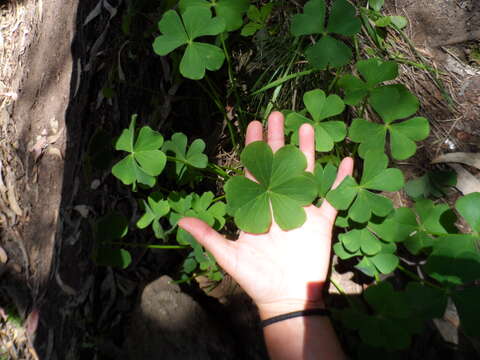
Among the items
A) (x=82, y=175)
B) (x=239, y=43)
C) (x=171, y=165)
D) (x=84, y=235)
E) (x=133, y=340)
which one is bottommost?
(x=133, y=340)

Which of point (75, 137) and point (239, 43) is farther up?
point (239, 43)

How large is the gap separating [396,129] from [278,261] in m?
0.59

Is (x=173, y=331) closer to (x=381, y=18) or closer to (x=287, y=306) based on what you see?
(x=287, y=306)

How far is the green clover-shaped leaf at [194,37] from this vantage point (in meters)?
1.25

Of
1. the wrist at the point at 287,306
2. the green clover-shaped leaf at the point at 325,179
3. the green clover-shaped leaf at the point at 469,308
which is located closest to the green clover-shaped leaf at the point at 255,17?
the green clover-shaped leaf at the point at 325,179

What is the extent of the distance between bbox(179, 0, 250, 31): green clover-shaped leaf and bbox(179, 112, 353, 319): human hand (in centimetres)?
71

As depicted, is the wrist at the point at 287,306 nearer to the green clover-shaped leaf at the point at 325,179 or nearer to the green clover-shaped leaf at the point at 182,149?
the green clover-shaped leaf at the point at 325,179

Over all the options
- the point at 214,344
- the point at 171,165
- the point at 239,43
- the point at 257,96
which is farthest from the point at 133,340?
the point at 239,43

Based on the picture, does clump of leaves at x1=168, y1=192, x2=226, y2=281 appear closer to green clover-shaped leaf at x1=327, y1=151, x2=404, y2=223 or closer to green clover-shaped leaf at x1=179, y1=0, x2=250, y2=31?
green clover-shaped leaf at x1=327, y1=151, x2=404, y2=223

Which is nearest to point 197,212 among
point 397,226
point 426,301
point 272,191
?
point 272,191

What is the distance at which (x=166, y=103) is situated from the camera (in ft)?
5.84

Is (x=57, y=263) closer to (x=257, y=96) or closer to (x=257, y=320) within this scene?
(x=257, y=320)

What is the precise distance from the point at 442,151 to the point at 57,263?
1895mm

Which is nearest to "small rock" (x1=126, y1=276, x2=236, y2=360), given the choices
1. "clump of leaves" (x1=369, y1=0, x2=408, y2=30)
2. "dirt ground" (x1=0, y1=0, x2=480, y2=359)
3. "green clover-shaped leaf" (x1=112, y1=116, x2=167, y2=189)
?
"dirt ground" (x1=0, y1=0, x2=480, y2=359)
